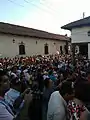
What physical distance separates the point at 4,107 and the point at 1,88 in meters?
0.67

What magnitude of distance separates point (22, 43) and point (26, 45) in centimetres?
90

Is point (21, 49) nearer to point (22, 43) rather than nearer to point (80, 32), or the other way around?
point (22, 43)

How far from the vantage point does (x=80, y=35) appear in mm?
17625

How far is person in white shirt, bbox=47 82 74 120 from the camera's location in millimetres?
3508

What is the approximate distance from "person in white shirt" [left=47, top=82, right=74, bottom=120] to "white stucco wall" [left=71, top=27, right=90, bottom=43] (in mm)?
13987

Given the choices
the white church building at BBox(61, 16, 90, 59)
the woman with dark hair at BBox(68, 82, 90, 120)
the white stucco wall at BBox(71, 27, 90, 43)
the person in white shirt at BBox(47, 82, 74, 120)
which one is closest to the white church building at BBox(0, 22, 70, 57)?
the white church building at BBox(61, 16, 90, 59)

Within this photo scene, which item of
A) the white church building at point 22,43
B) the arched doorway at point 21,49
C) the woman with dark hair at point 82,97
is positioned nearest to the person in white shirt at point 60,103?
the woman with dark hair at point 82,97

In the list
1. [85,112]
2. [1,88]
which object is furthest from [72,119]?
[1,88]

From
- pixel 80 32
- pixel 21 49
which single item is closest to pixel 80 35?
pixel 80 32

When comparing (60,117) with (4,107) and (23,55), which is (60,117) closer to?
(4,107)

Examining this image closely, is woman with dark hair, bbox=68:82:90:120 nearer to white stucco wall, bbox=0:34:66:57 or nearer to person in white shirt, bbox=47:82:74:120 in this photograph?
person in white shirt, bbox=47:82:74:120

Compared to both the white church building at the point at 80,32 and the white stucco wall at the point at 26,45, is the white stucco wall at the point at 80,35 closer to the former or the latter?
the white church building at the point at 80,32

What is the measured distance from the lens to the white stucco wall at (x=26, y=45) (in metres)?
22.3

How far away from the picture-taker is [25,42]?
83.0 ft
